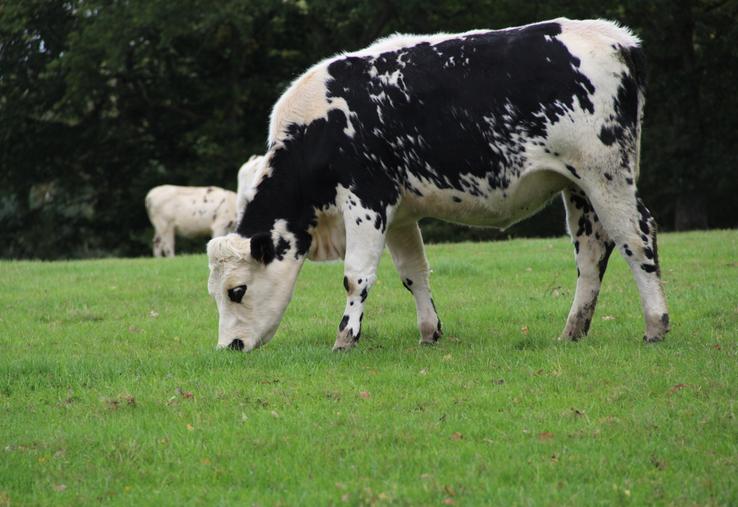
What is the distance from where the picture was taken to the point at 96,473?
248 inches

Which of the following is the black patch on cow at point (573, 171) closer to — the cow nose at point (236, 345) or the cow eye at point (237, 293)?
the cow eye at point (237, 293)

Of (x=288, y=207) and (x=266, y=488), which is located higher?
(x=288, y=207)

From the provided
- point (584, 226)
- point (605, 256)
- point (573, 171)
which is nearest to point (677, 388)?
point (573, 171)

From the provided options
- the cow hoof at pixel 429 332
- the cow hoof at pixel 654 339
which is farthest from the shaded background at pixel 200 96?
the cow hoof at pixel 654 339

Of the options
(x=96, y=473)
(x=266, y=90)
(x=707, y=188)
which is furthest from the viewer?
(x=266, y=90)

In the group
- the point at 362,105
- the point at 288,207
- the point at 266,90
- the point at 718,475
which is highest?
the point at 266,90

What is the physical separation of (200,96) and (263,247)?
2892cm

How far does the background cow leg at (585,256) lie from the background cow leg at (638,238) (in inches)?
23.9

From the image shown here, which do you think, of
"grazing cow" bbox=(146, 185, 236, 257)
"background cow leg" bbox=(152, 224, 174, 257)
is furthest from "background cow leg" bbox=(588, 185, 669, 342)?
"background cow leg" bbox=(152, 224, 174, 257)

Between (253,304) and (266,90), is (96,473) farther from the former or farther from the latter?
(266,90)

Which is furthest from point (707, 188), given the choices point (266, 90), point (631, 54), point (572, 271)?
point (631, 54)

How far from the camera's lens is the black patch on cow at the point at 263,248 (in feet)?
32.1

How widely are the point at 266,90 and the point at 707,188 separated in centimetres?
1454

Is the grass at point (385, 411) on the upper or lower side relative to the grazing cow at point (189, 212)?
lower
